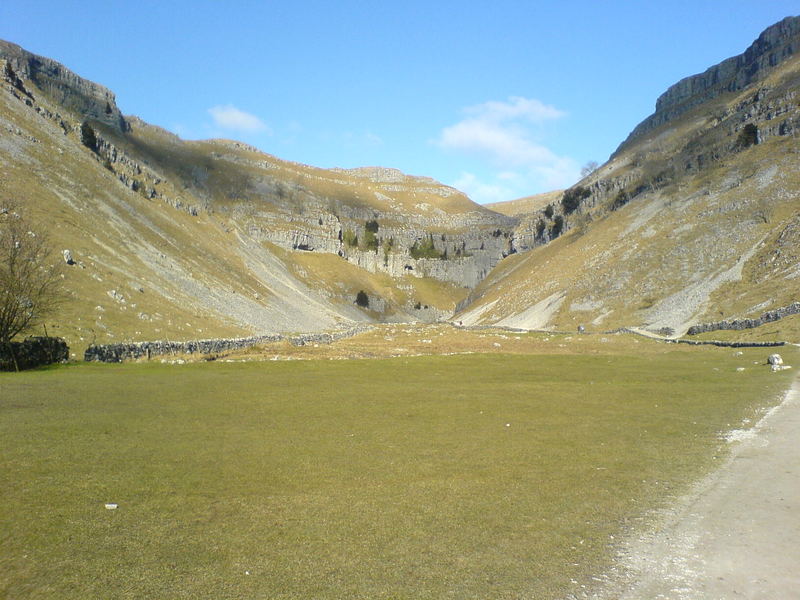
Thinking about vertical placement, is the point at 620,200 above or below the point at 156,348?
above

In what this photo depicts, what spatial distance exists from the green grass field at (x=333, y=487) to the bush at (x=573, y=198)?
151326 millimetres

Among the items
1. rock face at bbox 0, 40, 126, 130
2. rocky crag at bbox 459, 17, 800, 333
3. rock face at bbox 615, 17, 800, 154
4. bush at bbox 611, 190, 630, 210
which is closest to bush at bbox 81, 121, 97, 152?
rock face at bbox 0, 40, 126, 130

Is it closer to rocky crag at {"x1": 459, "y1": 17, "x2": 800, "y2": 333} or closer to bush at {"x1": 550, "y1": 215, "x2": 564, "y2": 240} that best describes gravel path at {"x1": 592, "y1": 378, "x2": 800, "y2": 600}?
rocky crag at {"x1": 459, "y1": 17, "x2": 800, "y2": 333}

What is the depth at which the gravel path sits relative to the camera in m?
7.35

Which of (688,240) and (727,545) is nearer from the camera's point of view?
(727,545)

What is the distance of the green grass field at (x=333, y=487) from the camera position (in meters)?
7.50

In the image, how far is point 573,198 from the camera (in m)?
170

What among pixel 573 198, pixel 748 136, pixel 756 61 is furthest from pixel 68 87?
pixel 756 61

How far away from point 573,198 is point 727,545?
174 m

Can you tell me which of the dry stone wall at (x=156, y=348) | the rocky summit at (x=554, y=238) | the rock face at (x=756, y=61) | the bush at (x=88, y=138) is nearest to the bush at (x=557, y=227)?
the rocky summit at (x=554, y=238)

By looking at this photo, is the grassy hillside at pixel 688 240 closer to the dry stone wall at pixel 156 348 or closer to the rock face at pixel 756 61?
the rock face at pixel 756 61

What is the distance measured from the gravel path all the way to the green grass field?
59 cm

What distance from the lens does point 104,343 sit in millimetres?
44781

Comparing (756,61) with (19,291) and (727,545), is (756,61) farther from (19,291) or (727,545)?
(727,545)
